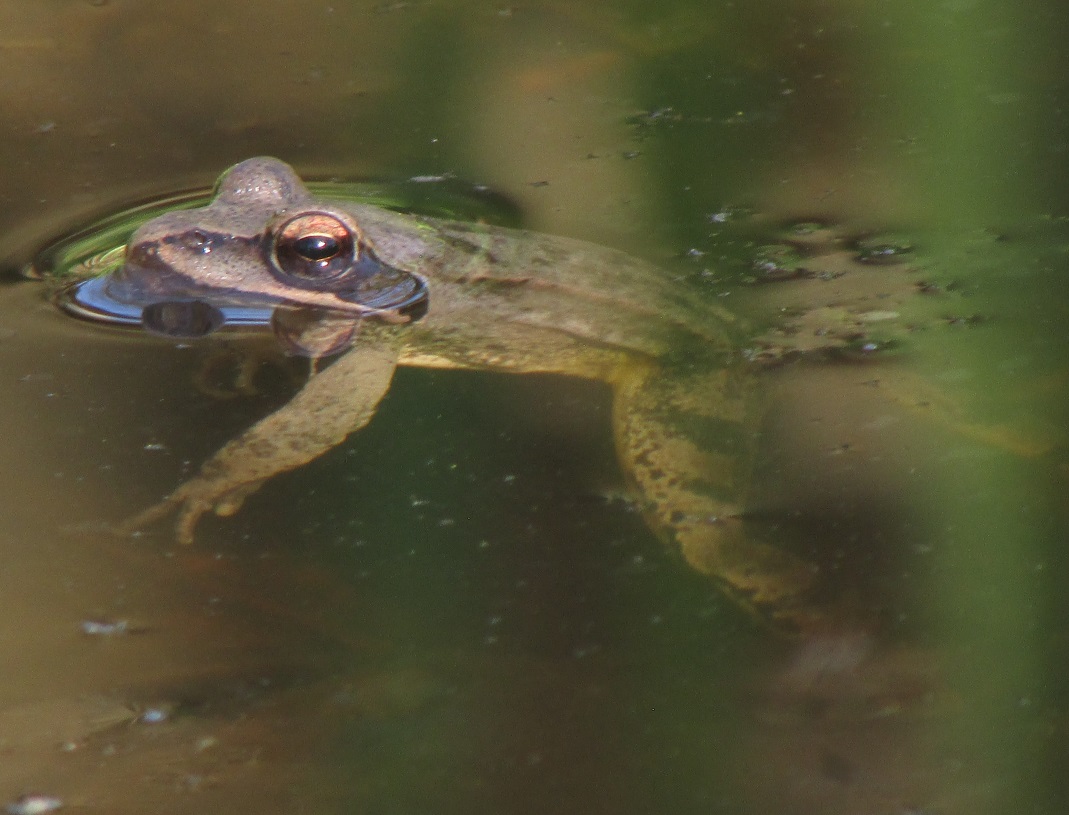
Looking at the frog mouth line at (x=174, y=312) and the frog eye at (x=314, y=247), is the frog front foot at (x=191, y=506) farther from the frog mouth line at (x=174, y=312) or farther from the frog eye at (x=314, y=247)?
the frog eye at (x=314, y=247)

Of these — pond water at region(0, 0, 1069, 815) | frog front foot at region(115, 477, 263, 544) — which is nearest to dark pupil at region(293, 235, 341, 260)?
pond water at region(0, 0, 1069, 815)

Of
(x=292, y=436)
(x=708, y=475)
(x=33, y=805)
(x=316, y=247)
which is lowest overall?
(x=33, y=805)

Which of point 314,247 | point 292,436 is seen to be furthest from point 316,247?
point 292,436

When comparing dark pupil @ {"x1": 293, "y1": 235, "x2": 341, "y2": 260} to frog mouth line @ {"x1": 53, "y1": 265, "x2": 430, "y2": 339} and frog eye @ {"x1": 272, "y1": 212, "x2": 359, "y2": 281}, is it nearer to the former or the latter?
frog eye @ {"x1": 272, "y1": 212, "x2": 359, "y2": 281}

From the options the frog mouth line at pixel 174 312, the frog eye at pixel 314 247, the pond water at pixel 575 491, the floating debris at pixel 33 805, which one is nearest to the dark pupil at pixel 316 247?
the frog eye at pixel 314 247

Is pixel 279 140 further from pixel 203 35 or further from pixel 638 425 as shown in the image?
pixel 638 425

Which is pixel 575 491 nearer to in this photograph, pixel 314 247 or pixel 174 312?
pixel 314 247
